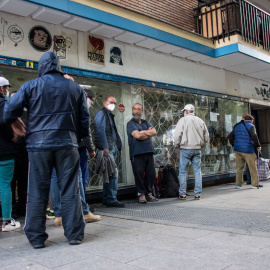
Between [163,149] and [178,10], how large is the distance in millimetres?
4245

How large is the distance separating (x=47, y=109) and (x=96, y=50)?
3889 millimetres

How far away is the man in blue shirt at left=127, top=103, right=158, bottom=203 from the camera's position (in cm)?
640

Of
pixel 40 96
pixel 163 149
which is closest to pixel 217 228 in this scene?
pixel 40 96

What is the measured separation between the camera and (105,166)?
227 inches

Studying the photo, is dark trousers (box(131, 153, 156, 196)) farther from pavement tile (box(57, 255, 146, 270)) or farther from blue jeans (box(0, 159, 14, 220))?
pavement tile (box(57, 255, 146, 270))

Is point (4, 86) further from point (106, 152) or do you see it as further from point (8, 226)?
point (106, 152)

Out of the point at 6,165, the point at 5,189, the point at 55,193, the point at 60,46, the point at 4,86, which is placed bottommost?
the point at 55,193

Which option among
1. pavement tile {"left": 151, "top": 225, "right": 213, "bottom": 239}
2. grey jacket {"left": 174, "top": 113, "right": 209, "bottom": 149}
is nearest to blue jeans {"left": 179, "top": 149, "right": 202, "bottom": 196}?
grey jacket {"left": 174, "top": 113, "right": 209, "bottom": 149}

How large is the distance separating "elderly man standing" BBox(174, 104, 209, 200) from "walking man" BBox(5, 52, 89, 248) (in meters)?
3.68

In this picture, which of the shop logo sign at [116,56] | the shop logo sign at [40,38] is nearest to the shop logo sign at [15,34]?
the shop logo sign at [40,38]

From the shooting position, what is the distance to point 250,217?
4.58 metres

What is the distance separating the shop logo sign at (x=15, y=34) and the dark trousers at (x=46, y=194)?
3124mm

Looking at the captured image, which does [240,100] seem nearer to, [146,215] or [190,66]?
[190,66]

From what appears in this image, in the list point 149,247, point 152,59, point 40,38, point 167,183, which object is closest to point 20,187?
point 40,38
